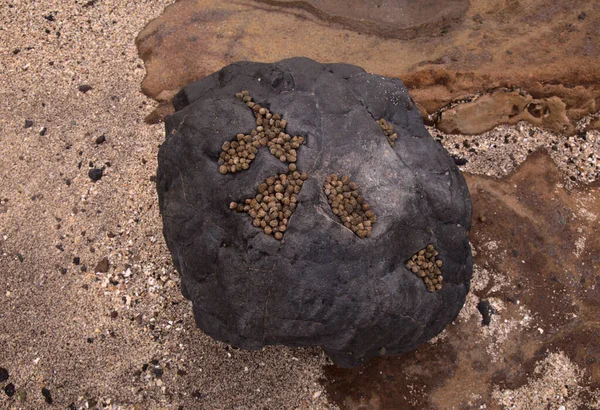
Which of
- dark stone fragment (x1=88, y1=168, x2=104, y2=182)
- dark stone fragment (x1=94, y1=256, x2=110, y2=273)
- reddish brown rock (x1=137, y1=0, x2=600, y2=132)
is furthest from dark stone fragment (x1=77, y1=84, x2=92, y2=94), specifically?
dark stone fragment (x1=94, y1=256, x2=110, y2=273)

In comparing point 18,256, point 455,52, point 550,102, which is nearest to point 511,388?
point 550,102

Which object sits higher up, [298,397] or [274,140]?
[274,140]

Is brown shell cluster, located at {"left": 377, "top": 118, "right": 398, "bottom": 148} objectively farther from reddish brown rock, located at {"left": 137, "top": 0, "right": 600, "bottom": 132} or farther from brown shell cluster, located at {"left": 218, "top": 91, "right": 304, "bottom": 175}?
reddish brown rock, located at {"left": 137, "top": 0, "right": 600, "bottom": 132}

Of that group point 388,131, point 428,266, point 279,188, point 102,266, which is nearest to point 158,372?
point 102,266

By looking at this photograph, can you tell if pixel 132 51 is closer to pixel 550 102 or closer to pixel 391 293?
pixel 391 293

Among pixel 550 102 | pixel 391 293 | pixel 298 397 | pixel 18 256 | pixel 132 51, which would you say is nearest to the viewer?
pixel 391 293

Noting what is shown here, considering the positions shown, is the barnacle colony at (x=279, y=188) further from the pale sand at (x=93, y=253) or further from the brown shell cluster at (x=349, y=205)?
the pale sand at (x=93, y=253)

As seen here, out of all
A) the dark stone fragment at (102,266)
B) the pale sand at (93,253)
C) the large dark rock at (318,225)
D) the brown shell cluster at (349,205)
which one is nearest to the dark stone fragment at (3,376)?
the pale sand at (93,253)
